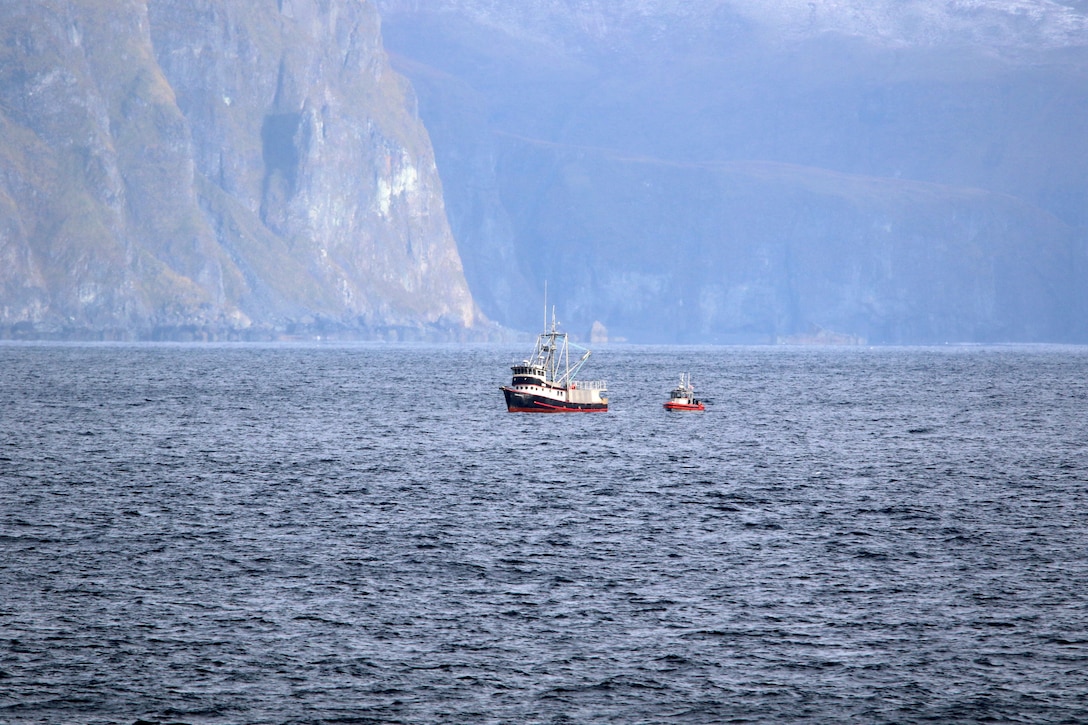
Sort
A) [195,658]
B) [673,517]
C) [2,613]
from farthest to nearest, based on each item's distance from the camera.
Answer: [673,517]
[2,613]
[195,658]

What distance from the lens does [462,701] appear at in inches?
1676

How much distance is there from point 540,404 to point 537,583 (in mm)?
86685

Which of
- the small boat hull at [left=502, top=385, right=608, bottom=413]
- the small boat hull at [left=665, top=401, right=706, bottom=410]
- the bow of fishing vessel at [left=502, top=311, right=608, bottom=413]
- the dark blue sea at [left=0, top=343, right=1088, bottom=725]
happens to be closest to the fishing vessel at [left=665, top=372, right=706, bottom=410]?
the small boat hull at [left=665, top=401, right=706, bottom=410]

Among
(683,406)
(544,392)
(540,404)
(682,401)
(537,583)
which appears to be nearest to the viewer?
(537,583)

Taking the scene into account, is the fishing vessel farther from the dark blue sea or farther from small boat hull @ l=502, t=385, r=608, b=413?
the dark blue sea

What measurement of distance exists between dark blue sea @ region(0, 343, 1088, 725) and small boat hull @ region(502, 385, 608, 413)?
3050 centimetres

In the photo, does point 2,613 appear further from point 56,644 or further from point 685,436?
point 685,436

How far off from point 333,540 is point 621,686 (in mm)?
25259

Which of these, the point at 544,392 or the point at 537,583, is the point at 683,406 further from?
the point at 537,583

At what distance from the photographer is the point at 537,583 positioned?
188 feet

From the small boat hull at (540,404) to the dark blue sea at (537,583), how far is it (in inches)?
1201

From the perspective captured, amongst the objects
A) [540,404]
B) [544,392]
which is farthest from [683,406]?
[540,404]

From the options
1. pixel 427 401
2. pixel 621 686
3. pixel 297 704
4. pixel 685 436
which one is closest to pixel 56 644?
pixel 297 704

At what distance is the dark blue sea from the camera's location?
141ft
